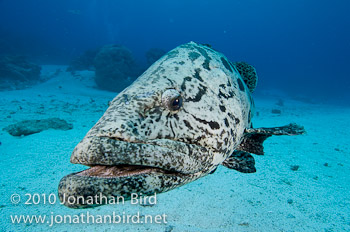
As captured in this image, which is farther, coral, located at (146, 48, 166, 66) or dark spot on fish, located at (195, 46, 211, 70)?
coral, located at (146, 48, 166, 66)

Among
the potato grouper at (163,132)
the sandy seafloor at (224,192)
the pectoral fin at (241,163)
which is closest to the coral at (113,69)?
the sandy seafloor at (224,192)

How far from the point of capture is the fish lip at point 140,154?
4.57 feet

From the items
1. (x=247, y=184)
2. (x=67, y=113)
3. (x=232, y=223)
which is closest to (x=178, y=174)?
(x=232, y=223)

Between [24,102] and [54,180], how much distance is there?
30.3ft

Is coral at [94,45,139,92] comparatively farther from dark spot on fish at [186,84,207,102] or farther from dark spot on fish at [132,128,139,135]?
dark spot on fish at [132,128,139,135]

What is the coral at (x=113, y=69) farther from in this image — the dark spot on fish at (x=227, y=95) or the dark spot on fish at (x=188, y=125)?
the dark spot on fish at (x=188, y=125)

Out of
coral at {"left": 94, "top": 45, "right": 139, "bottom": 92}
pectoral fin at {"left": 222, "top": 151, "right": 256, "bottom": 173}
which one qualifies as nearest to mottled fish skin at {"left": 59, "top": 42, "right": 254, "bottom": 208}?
pectoral fin at {"left": 222, "top": 151, "right": 256, "bottom": 173}

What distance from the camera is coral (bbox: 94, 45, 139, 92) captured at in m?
20.0

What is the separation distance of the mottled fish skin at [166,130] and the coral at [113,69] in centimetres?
1851

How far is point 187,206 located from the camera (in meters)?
3.69

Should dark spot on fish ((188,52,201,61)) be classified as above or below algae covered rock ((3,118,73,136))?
below

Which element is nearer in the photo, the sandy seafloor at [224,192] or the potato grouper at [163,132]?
the potato grouper at [163,132]

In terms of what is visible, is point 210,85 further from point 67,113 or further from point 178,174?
point 67,113

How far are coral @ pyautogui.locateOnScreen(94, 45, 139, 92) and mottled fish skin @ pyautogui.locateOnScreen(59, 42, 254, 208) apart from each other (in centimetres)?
1851
